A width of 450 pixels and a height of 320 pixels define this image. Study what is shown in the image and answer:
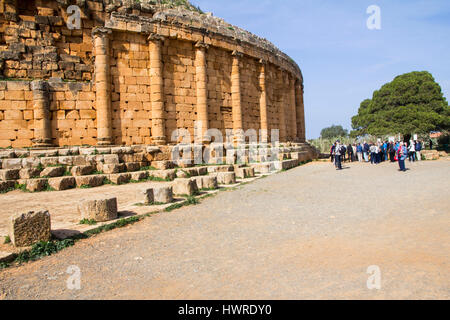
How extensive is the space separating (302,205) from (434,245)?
3.95 metres

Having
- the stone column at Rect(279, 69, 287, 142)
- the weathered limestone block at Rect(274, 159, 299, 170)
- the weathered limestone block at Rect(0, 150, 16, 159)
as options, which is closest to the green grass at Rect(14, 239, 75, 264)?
the weathered limestone block at Rect(0, 150, 16, 159)

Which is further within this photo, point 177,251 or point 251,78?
point 251,78

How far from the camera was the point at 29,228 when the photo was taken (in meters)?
5.62

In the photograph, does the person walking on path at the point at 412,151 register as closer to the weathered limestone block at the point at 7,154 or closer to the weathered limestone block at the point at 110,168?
the weathered limestone block at the point at 110,168

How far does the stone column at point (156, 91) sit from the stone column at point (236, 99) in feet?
16.1

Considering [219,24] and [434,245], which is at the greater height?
[219,24]

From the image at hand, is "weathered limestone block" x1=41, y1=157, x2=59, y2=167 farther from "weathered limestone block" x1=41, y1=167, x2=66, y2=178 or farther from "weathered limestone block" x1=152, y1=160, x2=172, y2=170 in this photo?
"weathered limestone block" x1=152, y1=160, x2=172, y2=170

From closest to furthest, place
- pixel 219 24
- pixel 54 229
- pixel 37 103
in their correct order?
pixel 54 229 → pixel 37 103 → pixel 219 24

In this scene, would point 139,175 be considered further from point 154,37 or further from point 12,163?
point 154,37

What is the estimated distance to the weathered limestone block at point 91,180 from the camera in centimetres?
1229
